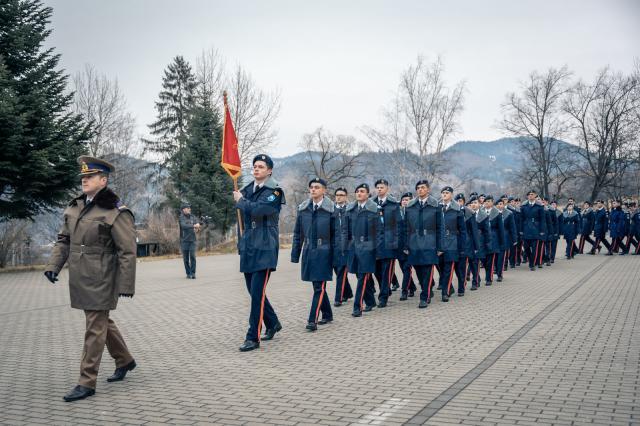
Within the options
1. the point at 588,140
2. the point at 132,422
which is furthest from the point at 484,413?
the point at 588,140

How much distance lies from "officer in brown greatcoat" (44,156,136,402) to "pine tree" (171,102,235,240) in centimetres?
2618

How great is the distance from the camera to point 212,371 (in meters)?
6.04

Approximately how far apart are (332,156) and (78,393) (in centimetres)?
5328

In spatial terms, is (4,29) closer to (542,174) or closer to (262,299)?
(262,299)

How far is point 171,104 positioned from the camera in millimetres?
46062

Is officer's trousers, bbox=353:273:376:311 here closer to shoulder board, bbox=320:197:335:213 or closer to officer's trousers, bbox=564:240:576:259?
shoulder board, bbox=320:197:335:213

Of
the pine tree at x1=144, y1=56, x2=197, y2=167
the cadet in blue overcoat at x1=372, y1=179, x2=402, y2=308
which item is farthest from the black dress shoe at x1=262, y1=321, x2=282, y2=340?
the pine tree at x1=144, y1=56, x2=197, y2=167

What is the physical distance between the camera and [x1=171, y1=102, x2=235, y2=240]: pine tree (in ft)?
104

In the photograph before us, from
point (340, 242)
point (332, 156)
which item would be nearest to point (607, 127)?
point (332, 156)

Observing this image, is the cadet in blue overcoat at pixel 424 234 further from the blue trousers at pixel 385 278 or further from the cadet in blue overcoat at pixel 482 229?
the cadet in blue overcoat at pixel 482 229

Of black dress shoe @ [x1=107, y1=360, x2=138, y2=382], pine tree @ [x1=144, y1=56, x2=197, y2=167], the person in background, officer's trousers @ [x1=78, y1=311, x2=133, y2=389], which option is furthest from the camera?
pine tree @ [x1=144, y1=56, x2=197, y2=167]

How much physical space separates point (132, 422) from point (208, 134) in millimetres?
29212

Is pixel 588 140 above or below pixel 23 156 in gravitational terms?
above

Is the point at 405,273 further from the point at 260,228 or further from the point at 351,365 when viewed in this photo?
the point at 351,365
